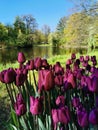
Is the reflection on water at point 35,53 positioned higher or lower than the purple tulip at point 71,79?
lower

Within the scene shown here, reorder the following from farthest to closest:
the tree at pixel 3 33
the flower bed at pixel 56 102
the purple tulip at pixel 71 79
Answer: the tree at pixel 3 33 → the purple tulip at pixel 71 79 → the flower bed at pixel 56 102

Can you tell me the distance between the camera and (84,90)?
2.31 metres

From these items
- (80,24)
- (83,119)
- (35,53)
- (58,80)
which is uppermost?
(80,24)

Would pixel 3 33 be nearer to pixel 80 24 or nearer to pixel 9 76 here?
pixel 80 24

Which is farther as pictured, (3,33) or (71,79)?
(3,33)

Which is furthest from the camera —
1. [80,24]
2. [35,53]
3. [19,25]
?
[19,25]

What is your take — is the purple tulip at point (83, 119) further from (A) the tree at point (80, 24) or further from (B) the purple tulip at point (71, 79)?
(A) the tree at point (80, 24)

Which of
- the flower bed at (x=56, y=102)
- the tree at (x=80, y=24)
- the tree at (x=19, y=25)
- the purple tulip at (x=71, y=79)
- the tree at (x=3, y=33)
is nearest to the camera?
the flower bed at (x=56, y=102)

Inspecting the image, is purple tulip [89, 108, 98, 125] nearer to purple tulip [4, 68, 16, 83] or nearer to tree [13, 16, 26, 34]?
purple tulip [4, 68, 16, 83]

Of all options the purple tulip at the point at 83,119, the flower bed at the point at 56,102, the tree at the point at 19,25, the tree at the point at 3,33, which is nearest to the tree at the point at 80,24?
the flower bed at the point at 56,102

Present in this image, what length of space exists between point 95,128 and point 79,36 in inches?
1261

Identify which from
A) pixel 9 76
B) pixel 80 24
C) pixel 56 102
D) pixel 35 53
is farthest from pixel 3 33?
pixel 56 102

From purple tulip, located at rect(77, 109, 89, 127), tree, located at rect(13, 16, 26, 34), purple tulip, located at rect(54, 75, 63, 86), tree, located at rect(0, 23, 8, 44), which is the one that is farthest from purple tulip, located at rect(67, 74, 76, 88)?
tree, located at rect(13, 16, 26, 34)

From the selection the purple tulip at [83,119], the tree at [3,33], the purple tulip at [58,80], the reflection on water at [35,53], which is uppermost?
the purple tulip at [58,80]
